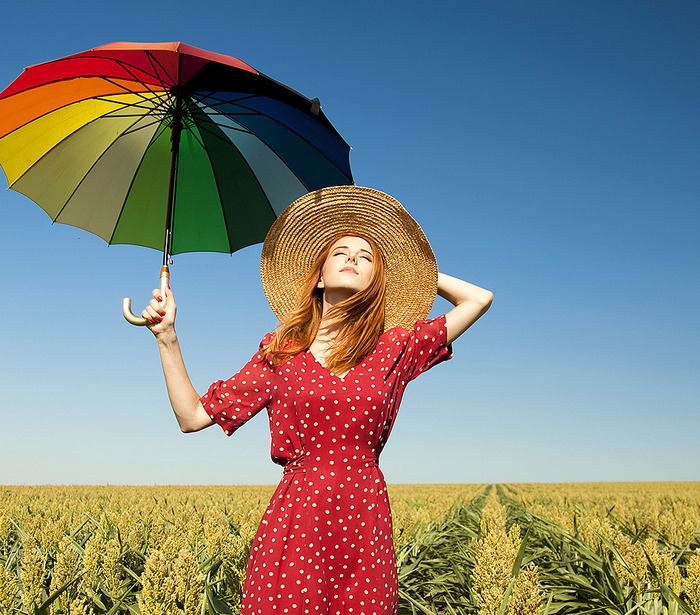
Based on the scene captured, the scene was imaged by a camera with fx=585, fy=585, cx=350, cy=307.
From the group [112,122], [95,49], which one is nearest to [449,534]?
[112,122]

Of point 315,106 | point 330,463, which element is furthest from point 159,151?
point 330,463

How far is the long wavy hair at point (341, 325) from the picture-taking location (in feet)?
6.99

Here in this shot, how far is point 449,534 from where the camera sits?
5.92 metres

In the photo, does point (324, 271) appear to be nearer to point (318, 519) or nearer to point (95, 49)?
point (318, 519)

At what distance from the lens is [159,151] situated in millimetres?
3301

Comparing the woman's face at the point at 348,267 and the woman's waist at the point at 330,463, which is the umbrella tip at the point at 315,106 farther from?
the woman's waist at the point at 330,463

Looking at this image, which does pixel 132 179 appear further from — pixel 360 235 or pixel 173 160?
pixel 360 235

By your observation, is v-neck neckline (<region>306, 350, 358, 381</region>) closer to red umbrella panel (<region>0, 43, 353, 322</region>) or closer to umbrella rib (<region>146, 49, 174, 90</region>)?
red umbrella panel (<region>0, 43, 353, 322</region>)

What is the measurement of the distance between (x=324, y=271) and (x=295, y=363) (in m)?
0.46

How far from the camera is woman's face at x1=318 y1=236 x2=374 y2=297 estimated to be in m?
2.28

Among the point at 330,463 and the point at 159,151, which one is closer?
the point at 330,463

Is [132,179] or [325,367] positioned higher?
[132,179]

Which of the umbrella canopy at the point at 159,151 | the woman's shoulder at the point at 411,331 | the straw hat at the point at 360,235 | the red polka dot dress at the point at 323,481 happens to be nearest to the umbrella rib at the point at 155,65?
the umbrella canopy at the point at 159,151

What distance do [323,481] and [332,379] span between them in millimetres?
337
